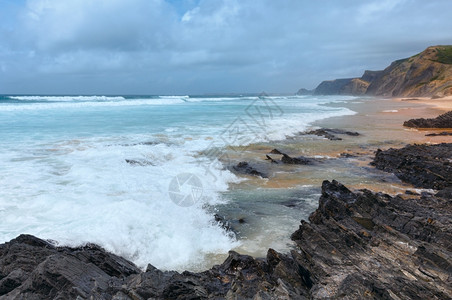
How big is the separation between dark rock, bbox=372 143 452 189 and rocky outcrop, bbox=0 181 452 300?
16.1 ft

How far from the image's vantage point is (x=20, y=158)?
13711mm

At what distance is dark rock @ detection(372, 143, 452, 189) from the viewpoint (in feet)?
34.1

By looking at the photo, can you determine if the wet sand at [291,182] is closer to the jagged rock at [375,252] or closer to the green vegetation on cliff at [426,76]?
the jagged rock at [375,252]

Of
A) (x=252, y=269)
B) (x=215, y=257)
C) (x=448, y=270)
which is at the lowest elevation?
(x=215, y=257)

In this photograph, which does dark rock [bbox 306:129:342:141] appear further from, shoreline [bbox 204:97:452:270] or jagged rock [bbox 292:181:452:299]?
jagged rock [bbox 292:181:452:299]

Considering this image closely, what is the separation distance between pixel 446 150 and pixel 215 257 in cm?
1190

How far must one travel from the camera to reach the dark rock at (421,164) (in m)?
10.4

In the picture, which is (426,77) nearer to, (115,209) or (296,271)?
(115,209)

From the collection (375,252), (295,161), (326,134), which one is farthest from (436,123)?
(375,252)

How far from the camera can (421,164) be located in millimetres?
11562

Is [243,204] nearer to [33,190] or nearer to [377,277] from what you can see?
[377,277]

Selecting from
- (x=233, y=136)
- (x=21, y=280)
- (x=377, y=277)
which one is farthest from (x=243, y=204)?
(x=233, y=136)

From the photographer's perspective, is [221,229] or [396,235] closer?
[396,235]

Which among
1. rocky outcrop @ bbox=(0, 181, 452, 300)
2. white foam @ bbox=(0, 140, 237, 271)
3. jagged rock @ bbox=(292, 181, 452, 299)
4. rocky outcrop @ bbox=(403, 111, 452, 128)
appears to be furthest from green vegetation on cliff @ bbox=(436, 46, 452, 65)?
rocky outcrop @ bbox=(0, 181, 452, 300)
